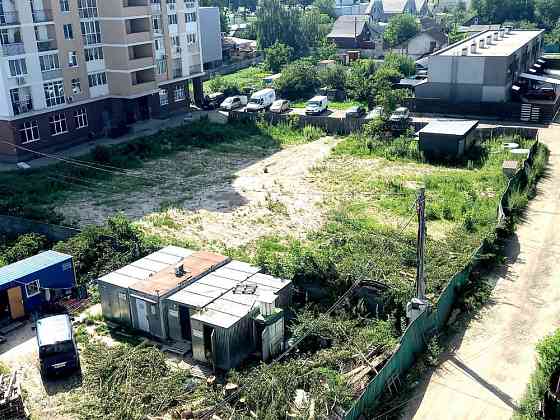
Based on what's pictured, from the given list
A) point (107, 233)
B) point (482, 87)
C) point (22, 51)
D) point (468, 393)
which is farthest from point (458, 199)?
point (22, 51)

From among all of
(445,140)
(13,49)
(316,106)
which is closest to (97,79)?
(13,49)

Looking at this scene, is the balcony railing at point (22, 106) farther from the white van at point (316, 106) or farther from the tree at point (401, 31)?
the tree at point (401, 31)

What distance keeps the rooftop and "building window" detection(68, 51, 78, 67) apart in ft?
88.6

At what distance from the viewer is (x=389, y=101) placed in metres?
40.8

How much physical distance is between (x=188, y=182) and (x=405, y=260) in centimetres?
1531

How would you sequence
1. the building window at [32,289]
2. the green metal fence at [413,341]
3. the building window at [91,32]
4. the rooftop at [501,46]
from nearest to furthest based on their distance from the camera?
1. the green metal fence at [413,341]
2. the building window at [32,289]
3. the building window at [91,32]
4. the rooftop at [501,46]

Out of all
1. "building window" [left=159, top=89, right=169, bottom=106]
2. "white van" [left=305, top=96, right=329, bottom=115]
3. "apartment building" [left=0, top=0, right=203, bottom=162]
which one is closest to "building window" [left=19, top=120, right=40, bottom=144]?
"apartment building" [left=0, top=0, right=203, bottom=162]

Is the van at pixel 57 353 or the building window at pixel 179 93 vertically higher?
the building window at pixel 179 93

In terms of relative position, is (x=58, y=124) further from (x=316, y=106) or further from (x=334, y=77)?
(x=334, y=77)

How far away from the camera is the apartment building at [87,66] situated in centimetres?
3678

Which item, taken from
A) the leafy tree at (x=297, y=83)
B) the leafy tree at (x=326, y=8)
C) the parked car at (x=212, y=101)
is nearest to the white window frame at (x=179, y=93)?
the parked car at (x=212, y=101)

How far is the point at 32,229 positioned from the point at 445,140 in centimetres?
2259

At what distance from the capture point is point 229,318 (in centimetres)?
1703

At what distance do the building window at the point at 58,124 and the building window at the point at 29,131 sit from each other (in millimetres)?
1173
